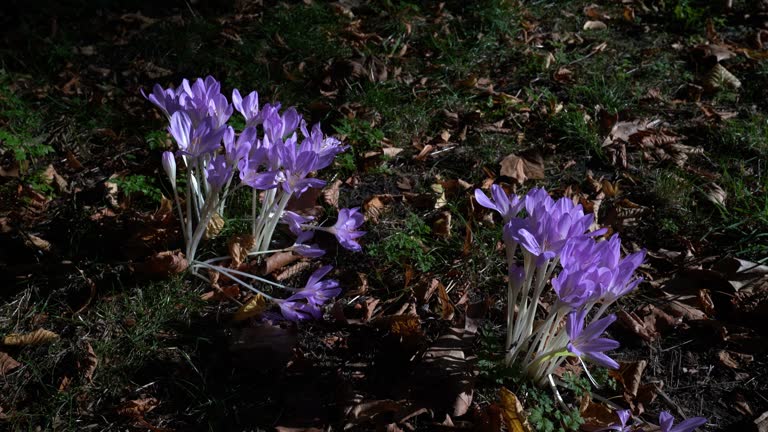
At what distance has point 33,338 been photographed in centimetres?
223

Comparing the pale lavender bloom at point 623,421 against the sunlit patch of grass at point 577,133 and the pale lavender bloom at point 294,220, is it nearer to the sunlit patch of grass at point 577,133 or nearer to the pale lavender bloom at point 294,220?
the pale lavender bloom at point 294,220

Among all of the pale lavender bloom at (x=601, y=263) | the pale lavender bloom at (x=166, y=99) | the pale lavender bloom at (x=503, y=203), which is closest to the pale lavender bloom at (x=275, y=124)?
the pale lavender bloom at (x=166, y=99)

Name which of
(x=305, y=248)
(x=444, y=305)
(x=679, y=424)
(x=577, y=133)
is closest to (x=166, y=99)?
(x=305, y=248)

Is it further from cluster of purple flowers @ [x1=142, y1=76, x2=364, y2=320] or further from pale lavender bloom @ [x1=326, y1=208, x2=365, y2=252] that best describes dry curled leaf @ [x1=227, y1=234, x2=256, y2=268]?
pale lavender bloom @ [x1=326, y1=208, x2=365, y2=252]

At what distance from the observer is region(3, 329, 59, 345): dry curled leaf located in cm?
220

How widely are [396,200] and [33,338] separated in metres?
1.69

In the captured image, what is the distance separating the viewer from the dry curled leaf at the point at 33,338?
2.20 metres

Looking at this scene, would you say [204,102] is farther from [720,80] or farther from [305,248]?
[720,80]

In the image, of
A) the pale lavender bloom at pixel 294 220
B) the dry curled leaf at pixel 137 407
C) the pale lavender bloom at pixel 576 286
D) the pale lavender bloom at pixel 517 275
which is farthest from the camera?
the pale lavender bloom at pixel 294 220

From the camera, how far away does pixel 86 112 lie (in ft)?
11.5

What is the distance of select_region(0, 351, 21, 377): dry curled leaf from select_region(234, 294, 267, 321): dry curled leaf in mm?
780

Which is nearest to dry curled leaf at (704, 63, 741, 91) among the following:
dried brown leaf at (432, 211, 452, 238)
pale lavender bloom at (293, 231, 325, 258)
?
dried brown leaf at (432, 211, 452, 238)

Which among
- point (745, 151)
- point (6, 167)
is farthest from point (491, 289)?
point (6, 167)

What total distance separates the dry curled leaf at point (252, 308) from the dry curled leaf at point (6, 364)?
780mm
